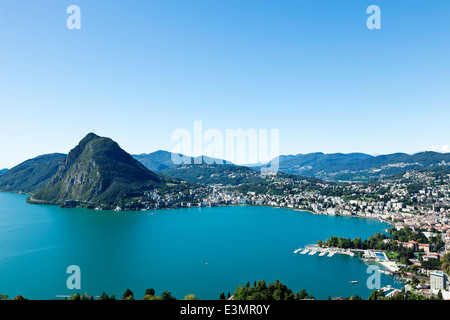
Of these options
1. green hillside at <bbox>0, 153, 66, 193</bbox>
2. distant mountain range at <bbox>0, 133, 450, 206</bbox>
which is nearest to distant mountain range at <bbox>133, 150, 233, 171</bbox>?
distant mountain range at <bbox>0, 133, 450, 206</bbox>

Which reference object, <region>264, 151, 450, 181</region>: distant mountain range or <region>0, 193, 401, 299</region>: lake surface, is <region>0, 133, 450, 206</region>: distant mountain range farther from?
<region>0, 193, 401, 299</region>: lake surface

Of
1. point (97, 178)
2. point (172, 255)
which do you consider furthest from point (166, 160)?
point (172, 255)

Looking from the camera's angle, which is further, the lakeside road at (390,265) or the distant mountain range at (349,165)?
the distant mountain range at (349,165)

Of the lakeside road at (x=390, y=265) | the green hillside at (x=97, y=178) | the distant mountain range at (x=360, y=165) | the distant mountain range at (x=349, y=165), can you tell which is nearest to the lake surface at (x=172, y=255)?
the lakeside road at (x=390, y=265)

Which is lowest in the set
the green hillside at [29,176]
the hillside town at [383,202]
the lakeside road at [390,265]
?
the lakeside road at [390,265]

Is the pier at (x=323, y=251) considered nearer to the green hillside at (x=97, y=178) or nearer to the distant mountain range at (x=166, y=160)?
the green hillside at (x=97, y=178)

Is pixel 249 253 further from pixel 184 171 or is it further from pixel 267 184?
pixel 184 171

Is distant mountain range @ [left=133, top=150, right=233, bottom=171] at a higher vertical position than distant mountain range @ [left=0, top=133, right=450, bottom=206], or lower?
higher
